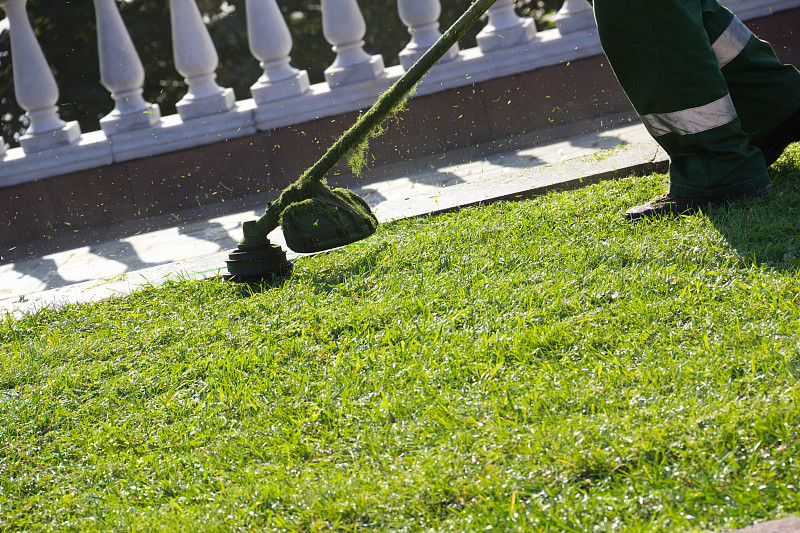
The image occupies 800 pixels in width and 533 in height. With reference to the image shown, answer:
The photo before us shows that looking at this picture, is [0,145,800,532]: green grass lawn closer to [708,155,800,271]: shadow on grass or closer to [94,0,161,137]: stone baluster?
[708,155,800,271]: shadow on grass

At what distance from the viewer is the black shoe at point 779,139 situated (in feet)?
10.7

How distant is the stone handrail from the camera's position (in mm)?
5512

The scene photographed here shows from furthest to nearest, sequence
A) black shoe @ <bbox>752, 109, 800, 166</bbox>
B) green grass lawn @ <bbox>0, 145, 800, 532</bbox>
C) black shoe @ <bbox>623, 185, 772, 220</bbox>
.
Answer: black shoe @ <bbox>752, 109, 800, 166</bbox> < black shoe @ <bbox>623, 185, 772, 220</bbox> < green grass lawn @ <bbox>0, 145, 800, 532</bbox>

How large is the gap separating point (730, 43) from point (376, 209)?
1.67 m

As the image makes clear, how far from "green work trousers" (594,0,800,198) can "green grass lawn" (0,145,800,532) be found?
0.17 meters

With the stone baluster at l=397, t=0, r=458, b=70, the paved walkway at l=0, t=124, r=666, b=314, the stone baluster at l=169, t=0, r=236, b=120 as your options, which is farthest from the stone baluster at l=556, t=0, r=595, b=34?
the stone baluster at l=169, t=0, r=236, b=120

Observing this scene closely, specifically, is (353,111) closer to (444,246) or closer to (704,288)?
(444,246)

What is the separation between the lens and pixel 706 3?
3.14 m

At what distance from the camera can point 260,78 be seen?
5625 millimetres

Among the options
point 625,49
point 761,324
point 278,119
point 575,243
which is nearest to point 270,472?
point 761,324

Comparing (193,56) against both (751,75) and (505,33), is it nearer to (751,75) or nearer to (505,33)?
(505,33)

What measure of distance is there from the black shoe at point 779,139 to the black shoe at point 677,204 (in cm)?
32

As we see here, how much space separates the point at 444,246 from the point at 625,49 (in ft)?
3.09

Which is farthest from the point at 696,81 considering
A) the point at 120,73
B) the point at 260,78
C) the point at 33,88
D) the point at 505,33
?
the point at 33,88
